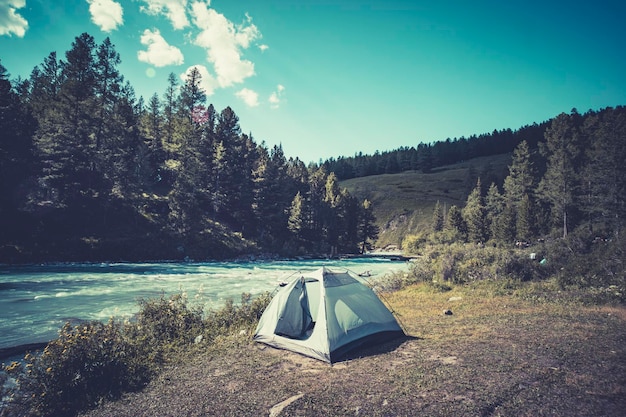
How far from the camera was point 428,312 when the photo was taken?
12664mm

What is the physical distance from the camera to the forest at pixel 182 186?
37.7 meters

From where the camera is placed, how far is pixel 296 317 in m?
9.41

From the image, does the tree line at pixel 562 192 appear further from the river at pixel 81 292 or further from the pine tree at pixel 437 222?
the river at pixel 81 292

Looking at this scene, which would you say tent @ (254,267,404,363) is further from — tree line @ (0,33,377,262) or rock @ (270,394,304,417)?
tree line @ (0,33,377,262)

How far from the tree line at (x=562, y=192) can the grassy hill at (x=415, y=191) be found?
94.9 ft

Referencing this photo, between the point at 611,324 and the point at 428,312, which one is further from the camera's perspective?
the point at 428,312

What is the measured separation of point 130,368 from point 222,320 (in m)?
4.20

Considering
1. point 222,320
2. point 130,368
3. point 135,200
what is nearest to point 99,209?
point 135,200

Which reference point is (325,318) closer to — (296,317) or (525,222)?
(296,317)

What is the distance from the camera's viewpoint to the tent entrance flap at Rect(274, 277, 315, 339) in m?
9.22

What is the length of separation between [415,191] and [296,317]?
117997 mm

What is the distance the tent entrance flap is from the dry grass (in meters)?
0.68

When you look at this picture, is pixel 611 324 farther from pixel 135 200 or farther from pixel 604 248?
pixel 135 200

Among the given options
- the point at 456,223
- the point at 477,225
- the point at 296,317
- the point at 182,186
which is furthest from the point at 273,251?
the point at 296,317
